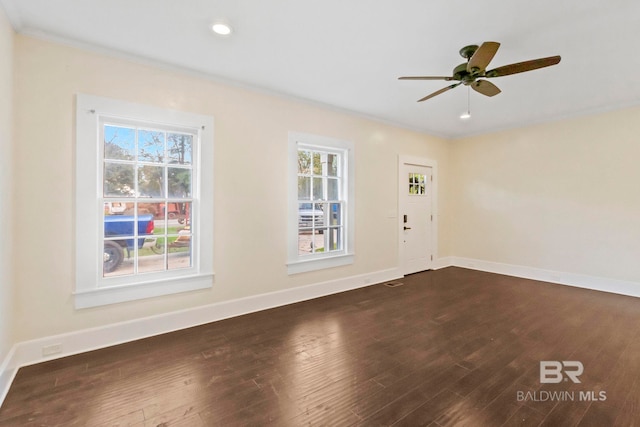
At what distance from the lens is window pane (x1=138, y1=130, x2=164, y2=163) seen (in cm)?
298

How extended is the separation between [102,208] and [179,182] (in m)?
0.75

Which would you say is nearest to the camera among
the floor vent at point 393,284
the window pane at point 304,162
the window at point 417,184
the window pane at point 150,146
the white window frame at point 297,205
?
the window pane at point 150,146

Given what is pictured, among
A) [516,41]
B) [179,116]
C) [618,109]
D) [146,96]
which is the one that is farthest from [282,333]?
[618,109]

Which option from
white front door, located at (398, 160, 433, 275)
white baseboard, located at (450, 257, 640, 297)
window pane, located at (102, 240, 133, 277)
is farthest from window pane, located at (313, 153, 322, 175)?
white baseboard, located at (450, 257, 640, 297)

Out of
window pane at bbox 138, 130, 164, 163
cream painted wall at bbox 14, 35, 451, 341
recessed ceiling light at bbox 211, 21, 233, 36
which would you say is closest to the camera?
recessed ceiling light at bbox 211, 21, 233, 36

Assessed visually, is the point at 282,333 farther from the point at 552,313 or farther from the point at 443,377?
the point at 552,313

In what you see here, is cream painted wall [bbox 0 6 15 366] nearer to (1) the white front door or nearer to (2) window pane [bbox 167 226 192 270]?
(2) window pane [bbox 167 226 192 270]

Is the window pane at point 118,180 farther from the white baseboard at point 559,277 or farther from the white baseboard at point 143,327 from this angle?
the white baseboard at point 559,277

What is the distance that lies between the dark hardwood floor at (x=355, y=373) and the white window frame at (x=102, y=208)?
1.71 ft

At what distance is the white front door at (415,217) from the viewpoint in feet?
17.9

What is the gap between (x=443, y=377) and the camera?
88.8 inches

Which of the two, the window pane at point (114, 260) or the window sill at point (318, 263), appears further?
the window sill at point (318, 263)

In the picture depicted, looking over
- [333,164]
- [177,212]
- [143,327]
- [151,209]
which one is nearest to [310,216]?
[333,164]

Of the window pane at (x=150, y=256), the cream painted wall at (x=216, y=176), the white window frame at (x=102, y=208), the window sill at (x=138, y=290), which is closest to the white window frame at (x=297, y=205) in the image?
the cream painted wall at (x=216, y=176)
